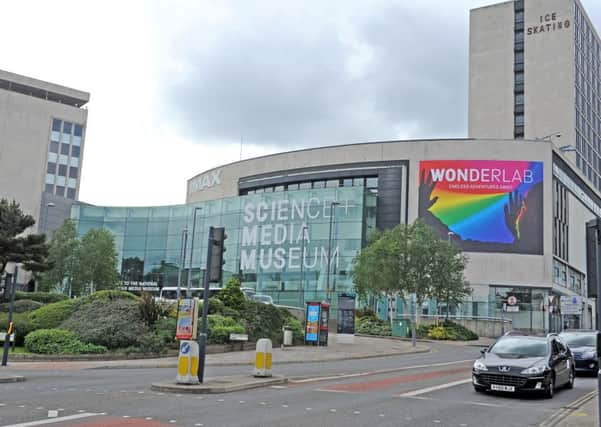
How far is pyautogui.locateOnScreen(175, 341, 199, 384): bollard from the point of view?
14.8 m

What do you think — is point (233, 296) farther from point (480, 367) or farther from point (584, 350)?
point (480, 367)

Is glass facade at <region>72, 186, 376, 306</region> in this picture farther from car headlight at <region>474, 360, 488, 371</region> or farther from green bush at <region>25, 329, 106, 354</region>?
car headlight at <region>474, 360, 488, 371</region>

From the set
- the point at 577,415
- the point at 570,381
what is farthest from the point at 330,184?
the point at 577,415

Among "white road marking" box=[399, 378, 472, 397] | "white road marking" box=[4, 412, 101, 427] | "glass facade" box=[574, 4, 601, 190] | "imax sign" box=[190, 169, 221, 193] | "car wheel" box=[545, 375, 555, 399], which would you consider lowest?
"white road marking" box=[4, 412, 101, 427]

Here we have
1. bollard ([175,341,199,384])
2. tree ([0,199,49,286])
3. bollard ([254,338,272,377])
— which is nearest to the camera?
bollard ([175,341,199,384])

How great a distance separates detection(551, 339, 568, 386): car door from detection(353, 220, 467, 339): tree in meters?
29.6

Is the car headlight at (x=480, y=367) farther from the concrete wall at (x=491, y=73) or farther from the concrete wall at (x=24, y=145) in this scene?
the concrete wall at (x=24, y=145)

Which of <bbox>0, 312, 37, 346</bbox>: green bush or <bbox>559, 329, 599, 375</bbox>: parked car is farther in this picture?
<bbox>0, 312, 37, 346</bbox>: green bush

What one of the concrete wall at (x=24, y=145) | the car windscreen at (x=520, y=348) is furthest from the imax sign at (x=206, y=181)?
the car windscreen at (x=520, y=348)

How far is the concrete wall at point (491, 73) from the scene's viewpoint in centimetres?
9781

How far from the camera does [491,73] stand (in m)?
99.1

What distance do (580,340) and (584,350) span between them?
76 centimetres

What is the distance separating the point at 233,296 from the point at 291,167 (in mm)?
48612

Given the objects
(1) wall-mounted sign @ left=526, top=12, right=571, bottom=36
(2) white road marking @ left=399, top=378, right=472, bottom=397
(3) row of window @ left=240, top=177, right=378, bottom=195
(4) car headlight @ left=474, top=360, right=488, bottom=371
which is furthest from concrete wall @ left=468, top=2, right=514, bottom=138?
(4) car headlight @ left=474, top=360, right=488, bottom=371
